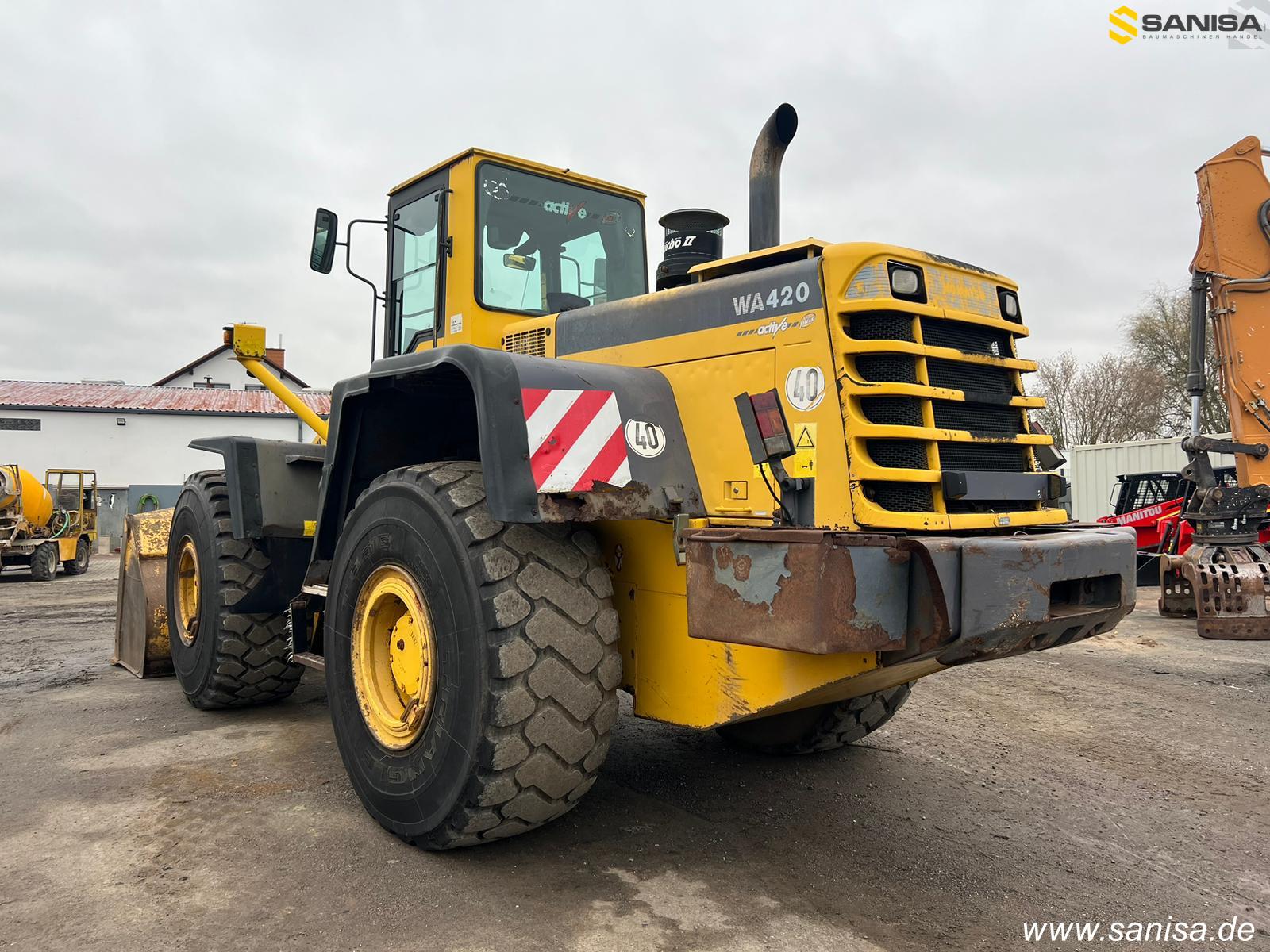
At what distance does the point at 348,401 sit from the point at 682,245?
1.62 metres

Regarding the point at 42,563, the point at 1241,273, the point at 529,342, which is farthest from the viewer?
the point at 42,563

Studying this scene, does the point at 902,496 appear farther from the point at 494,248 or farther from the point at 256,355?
the point at 256,355

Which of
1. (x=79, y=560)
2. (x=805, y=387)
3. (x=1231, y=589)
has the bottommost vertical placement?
(x=79, y=560)

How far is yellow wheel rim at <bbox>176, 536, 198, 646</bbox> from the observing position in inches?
233

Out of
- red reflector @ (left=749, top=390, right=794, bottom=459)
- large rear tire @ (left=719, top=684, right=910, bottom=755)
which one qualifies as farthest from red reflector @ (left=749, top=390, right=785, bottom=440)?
large rear tire @ (left=719, top=684, right=910, bottom=755)

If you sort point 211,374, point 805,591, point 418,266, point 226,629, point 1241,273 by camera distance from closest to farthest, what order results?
point 805,591 → point 418,266 → point 226,629 → point 1241,273 → point 211,374

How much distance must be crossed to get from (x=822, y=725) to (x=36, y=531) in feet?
64.1

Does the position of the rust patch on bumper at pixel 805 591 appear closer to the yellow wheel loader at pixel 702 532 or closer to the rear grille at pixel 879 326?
the yellow wheel loader at pixel 702 532

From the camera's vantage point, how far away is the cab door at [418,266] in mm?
4523

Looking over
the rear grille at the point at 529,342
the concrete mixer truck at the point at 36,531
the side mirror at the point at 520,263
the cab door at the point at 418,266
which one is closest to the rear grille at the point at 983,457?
the rear grille at the point at 529,342

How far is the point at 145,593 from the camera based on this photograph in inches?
255

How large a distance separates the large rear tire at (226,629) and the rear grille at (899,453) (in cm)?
363

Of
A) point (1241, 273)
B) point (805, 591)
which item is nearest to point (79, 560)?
point (1241, 273)

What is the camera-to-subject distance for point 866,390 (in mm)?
3025
